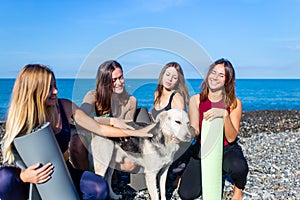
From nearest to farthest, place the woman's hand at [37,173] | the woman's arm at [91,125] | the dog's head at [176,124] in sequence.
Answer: the woman's hand at [37,173], the woman's arm at [91,125], the dog's head at [176,124]

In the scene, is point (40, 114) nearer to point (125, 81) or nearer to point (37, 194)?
point (37, 194)

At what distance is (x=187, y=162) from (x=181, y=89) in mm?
1541

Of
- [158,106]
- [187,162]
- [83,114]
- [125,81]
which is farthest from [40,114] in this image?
[187,162]

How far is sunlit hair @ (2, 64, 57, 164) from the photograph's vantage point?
382cm

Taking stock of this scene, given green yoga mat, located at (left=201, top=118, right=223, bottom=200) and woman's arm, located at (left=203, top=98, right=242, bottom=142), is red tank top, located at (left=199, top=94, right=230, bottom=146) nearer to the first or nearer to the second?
woman's arm, located at (left=203, top=98, right=242, bottom=142)

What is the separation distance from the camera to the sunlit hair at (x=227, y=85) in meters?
5.08

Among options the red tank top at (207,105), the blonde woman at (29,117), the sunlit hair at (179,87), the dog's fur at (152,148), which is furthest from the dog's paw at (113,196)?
the red tank top at (207,105)

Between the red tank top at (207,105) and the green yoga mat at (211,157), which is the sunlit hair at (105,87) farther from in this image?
the green yoga mat at (211,157)

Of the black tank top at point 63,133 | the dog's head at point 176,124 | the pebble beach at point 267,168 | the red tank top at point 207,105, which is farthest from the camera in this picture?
the pebble beach at point 267,168

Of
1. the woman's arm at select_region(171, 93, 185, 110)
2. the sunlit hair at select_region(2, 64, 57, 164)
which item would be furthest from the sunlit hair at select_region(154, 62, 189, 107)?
the sunlit hair at select_region(2, 64, 57, 164)

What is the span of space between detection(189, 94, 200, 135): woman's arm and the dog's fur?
0.25m

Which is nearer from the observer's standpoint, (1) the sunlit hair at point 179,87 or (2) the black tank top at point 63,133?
(2) the black tank top at point 63,133

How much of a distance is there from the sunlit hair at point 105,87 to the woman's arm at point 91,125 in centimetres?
49

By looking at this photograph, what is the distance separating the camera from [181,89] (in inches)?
213
